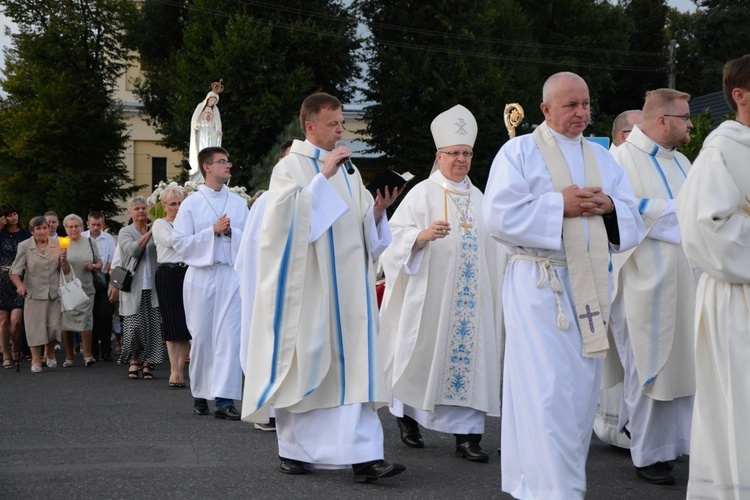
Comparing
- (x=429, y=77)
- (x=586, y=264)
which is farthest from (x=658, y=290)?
(x=429, y=77)

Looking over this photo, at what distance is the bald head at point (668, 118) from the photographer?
7207 mm

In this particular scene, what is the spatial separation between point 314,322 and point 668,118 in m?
2.55

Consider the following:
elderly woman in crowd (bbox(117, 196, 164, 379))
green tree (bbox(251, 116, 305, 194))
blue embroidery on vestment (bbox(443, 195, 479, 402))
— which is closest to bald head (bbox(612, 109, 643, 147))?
blue embroidery on vestment (bbox(443, 195, 479, 402))

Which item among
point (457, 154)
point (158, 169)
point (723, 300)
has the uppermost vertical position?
point (158, 169)

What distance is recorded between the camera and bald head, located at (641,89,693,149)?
721 cm

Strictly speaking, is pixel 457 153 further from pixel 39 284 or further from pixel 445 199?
pixel 39 284

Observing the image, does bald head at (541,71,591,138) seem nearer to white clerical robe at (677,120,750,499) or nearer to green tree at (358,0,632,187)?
white clerical robe at (677,120,750,499)

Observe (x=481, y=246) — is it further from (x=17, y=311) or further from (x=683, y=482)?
(x=17, y=311)

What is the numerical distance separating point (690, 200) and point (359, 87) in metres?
30.5

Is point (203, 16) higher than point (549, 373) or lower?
higher

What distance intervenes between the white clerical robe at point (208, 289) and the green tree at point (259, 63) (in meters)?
22.5

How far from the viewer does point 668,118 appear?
23.7 feet

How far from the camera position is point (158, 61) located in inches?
1670

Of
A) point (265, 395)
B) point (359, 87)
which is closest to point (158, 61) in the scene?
point (359, 87)
